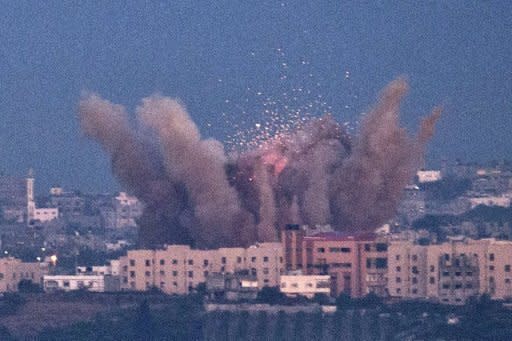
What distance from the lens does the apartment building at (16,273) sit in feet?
194

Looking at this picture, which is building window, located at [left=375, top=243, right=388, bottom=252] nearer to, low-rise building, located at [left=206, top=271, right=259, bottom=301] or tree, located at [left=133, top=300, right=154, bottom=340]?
low-rise building, located at [left=206, top=271, right=259, bottom=301]

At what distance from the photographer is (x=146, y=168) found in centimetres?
5975

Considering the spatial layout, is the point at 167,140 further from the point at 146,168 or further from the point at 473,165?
the point at 473,165

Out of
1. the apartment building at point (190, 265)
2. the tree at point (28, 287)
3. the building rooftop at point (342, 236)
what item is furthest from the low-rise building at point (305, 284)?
the tree at point (28, 287)

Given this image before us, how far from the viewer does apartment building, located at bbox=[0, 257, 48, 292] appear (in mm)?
59116

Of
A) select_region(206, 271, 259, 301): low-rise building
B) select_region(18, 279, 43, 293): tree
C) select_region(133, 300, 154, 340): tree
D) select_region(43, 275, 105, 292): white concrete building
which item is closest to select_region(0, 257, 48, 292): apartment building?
select_region(18, 279, 43, 293): tree

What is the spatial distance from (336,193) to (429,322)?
6.48 m

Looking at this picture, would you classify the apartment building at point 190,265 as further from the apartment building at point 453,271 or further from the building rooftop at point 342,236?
the apartment building at point 453,271

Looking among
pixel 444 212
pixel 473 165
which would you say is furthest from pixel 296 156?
pixel 473 165

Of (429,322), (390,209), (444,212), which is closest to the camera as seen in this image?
(429,322)

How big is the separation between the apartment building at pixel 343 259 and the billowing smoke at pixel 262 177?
186 centimetres

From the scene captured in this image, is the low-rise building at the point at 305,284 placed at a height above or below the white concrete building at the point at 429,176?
below

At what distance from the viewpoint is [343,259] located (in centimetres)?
5541

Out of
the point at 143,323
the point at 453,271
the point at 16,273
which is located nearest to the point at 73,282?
the point at 16,273
